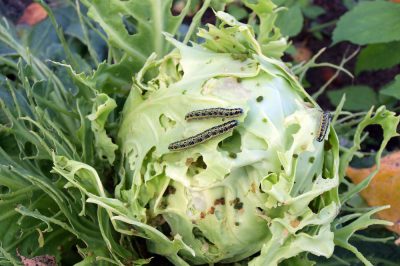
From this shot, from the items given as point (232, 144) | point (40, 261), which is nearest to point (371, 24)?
point (232, 144)

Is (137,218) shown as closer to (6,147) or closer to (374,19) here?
(6,147)

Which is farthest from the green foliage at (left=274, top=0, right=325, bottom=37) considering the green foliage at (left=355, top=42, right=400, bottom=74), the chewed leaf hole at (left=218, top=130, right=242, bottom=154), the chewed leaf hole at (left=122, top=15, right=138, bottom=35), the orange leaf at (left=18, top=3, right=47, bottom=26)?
the chewed leaf hole at (left=218, top=130, right=242, bottom=154)

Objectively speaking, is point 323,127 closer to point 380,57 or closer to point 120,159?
point 120,159

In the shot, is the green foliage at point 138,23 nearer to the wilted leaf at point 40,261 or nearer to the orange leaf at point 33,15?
the wilted leaf at point 40,261

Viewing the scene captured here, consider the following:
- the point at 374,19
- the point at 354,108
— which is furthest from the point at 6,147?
the point at 354,108

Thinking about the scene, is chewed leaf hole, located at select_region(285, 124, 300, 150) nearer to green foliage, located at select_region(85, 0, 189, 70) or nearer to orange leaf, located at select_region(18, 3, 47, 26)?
green foliage, located at select_region(85, 0, 189, 70)

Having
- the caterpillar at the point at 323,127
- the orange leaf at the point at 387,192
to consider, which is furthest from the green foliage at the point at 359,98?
the caterpillar at the point at 323,127
